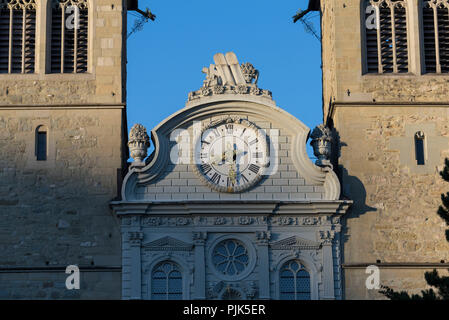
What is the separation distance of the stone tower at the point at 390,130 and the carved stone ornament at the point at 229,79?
2116 millimetres

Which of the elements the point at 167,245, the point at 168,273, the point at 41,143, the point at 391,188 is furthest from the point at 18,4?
the point at 391,188

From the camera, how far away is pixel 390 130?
115 ft

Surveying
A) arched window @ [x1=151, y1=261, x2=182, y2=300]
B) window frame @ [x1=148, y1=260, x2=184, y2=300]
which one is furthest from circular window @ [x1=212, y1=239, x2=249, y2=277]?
arched window @ [x1=151, y1=261, x2=182, y2=300]

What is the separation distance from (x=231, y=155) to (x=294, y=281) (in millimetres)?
3449

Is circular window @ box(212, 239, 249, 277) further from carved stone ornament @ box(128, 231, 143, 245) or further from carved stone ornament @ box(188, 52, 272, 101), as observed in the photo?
carved stone ornament @ box(188, 52, 272, 101)

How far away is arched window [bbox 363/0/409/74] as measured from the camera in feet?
118

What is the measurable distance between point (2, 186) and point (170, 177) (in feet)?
13.3

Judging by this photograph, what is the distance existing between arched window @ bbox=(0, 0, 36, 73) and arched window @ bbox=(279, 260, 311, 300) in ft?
27.2

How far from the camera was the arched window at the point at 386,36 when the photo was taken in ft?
118

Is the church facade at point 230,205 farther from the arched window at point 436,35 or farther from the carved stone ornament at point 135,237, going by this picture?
the arched window at point 436,35

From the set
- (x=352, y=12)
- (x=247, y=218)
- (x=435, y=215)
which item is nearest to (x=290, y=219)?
(x=247, y=218)

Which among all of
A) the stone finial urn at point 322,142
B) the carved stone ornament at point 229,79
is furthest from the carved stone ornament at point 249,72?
the stone finial urn at point 322,142

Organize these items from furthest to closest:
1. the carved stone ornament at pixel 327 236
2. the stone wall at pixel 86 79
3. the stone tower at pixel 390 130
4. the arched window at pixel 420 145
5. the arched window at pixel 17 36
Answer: the arched window at pixel 17 36
the stone wall at pixel 86 79
the arched window at pixel 420 145
the stone tower at pixel 390 130
the carved stone ornament at pixel 327 236

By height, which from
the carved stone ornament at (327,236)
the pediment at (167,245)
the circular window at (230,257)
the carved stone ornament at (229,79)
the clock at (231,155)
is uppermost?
the carved stone ornament at (229,79)
